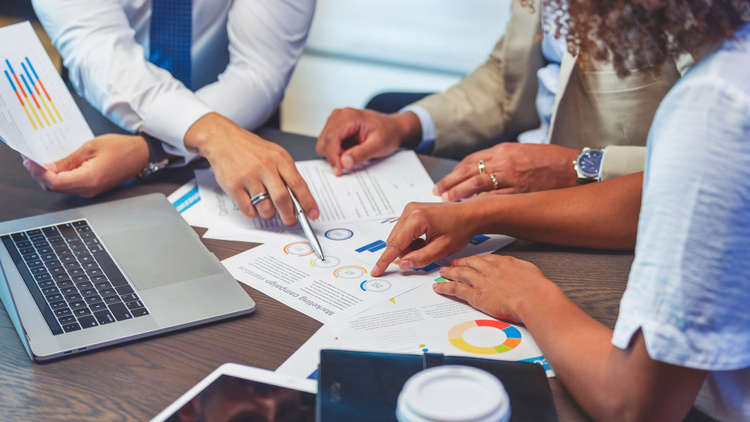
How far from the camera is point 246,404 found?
553 mm

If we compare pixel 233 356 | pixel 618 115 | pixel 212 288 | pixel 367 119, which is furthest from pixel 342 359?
pixel 618 115

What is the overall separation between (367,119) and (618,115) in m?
0.49

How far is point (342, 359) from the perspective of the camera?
59cm

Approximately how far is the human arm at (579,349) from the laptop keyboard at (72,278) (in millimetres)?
389

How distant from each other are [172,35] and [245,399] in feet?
3.53

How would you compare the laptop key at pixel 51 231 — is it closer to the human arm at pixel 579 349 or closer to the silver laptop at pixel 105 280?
the silver laptop at pixel 105 280

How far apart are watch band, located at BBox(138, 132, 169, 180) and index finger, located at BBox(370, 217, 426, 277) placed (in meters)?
0.51

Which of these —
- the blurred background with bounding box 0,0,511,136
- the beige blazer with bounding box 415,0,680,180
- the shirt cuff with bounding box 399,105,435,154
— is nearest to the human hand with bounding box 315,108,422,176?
the shirt cuff with bounding box 399,105,435,154

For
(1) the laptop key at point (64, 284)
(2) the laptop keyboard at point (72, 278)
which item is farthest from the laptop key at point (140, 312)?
(1) the laptop key at point (64, 284)

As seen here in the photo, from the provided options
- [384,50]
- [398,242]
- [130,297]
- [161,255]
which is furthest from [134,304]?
[384,50]

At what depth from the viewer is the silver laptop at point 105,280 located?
0.67m

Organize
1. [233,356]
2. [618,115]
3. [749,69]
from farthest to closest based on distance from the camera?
[618,115] → [233,356] → [749,69]

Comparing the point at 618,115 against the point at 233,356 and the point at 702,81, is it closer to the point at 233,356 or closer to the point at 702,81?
the point at 702,81

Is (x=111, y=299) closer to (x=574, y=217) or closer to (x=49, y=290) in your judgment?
(x=49, y=290)
